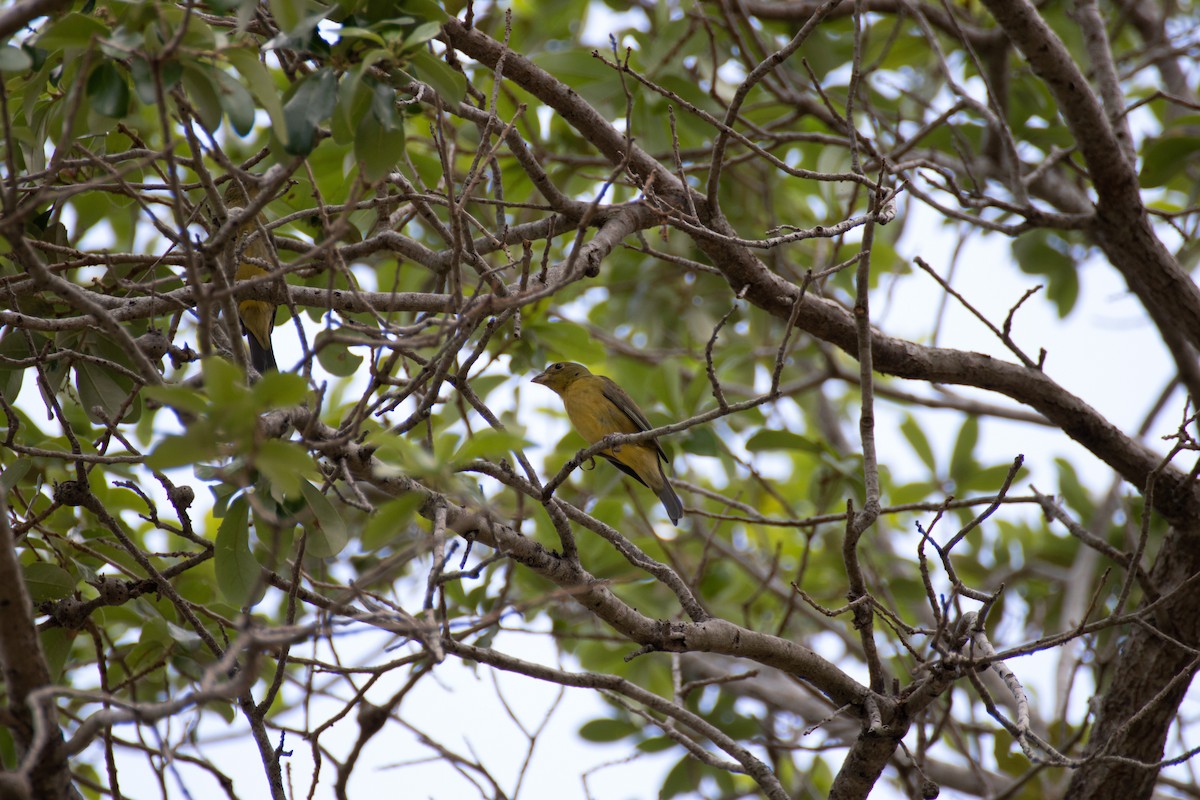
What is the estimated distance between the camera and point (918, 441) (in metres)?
6.31

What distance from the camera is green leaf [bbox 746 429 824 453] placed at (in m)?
4.86

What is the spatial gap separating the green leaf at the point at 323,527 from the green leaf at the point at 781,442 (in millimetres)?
2502

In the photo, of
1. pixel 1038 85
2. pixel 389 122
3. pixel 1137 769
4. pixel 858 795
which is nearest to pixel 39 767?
pixel 389 122

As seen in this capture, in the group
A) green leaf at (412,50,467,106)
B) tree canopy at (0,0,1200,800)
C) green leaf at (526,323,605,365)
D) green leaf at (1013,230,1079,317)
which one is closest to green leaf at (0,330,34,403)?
tree canopy at (0,0,1200,800)

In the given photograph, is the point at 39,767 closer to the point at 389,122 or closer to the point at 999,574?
the point at 389,122

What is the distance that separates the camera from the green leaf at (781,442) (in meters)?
4.86

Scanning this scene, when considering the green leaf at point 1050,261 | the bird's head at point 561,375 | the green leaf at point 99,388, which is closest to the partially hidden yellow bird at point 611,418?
the bird's head at point 561,375

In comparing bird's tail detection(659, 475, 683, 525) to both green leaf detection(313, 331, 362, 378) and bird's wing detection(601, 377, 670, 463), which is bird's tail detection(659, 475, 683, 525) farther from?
green leaf detection(313, 331, 362, 378)

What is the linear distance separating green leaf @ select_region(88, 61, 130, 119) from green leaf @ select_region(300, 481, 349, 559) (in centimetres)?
95

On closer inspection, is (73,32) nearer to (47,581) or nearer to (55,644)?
(47,581)

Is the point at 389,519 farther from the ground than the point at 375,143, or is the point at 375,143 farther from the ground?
the point at 375,143

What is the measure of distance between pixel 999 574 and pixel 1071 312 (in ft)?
5.95

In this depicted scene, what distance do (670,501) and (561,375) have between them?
1.26 m

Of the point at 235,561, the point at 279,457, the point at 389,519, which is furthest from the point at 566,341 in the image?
the point at 279,457
